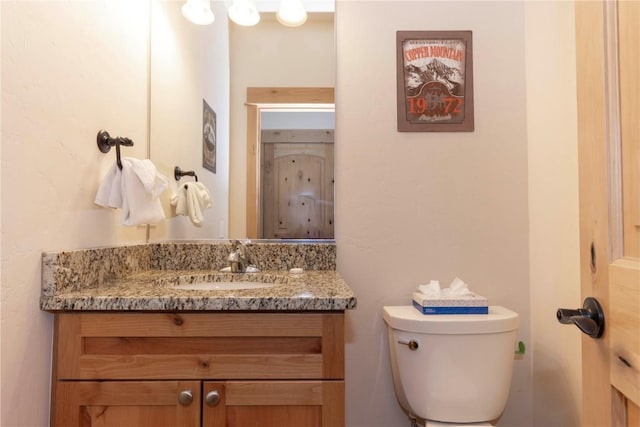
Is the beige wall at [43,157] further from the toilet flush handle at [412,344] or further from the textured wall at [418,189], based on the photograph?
the toilet flush handle at [412,344]

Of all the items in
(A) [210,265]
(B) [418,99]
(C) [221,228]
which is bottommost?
(A) [210,265]

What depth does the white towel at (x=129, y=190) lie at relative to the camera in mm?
1110

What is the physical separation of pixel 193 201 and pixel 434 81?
105 centimetres

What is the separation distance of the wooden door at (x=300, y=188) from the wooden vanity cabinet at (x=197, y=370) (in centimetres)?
61

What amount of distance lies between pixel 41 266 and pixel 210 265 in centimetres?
63

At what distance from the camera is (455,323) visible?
1.21 metres

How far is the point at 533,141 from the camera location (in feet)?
4.80

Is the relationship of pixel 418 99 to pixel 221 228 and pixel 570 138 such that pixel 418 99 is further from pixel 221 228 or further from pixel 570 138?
pixel 221 228

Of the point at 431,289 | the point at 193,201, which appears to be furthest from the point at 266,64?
the point at 431,289

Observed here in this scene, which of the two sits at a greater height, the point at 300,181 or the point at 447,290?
the point at 300,181

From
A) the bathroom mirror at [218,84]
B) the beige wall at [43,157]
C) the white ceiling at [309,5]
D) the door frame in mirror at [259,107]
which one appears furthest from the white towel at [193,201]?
the white ceiling at [309,5]

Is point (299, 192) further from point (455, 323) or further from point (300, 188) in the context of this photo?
point (455, 323)

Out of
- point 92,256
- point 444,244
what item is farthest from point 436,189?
point 92,256

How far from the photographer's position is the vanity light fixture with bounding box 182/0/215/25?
156 centimetres
